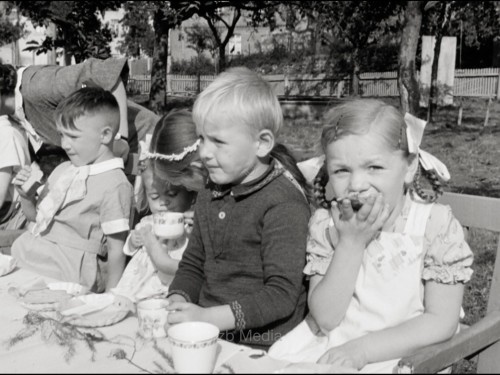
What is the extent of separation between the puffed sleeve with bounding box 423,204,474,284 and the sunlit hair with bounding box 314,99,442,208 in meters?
0.09

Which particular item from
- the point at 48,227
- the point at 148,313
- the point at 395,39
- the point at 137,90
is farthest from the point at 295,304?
the point at 395,39

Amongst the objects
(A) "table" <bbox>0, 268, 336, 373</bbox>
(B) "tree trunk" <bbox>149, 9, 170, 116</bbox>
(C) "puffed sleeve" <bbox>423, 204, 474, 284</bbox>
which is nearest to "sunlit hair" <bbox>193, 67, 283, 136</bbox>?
(C) "puffed sleeve" <bbox>423, 204, 474, 284</bbox>

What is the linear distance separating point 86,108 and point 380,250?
1626 mm

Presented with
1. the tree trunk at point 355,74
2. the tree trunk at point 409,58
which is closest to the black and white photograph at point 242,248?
the tree trunk at point 409,58

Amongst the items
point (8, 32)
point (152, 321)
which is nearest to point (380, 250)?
point (152, 321)

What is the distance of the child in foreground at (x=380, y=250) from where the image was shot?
1.98 meters

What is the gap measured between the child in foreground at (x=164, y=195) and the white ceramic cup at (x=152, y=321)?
812 millimetres

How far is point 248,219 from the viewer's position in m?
2.31

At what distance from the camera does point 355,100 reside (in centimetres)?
223

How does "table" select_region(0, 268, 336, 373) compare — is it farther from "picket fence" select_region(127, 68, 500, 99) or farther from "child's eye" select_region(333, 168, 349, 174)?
"picket fence" select_region(127, 68, 500, 99)

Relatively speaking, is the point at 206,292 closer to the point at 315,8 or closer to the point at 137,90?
the point at 315,8

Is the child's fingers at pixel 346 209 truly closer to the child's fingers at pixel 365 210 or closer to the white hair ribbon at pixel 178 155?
the child's fingers at pixel 365 210

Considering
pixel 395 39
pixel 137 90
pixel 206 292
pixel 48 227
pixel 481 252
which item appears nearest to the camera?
pixel 206 292

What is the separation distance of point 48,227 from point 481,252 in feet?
11.2
